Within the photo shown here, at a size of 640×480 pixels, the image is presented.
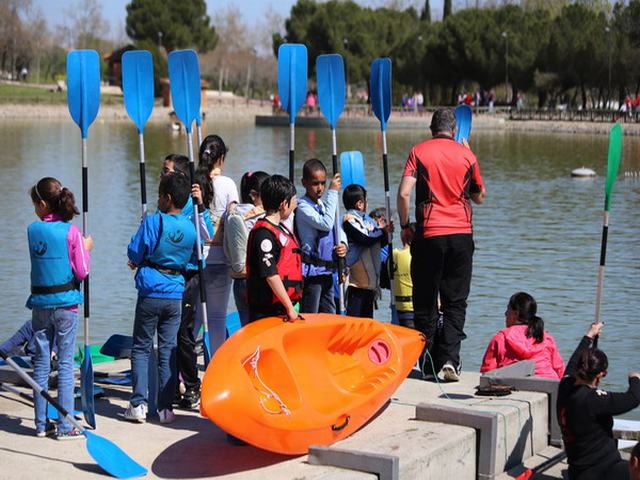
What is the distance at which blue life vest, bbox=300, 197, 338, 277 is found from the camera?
280 inches

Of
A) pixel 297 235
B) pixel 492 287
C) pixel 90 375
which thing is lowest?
pixel 492 287

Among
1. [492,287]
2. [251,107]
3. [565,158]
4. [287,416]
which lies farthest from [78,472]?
[251,107]

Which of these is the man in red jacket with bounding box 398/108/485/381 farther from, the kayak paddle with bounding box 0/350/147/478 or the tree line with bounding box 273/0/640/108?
the tree line with bounding box 273/0/640/108

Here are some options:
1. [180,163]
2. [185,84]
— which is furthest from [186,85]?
[180,163]

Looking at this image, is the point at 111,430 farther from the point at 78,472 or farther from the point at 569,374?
the point at 569,374

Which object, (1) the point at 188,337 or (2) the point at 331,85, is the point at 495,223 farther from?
(1) the point at 188,337

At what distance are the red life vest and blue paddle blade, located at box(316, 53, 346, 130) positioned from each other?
7.65ft

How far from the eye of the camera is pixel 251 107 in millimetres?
76375

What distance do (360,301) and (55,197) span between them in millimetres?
2594

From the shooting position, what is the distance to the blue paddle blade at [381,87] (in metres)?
8.38

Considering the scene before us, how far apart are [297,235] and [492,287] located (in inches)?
298

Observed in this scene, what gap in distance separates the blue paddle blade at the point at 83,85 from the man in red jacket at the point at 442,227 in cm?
198

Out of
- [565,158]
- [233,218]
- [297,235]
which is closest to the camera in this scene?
[233,218]

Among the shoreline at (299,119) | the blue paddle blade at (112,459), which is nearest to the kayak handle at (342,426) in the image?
the blue paddle blade at (112,459)
